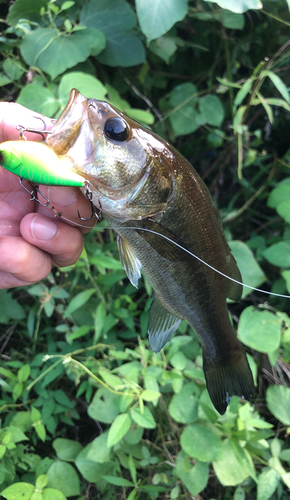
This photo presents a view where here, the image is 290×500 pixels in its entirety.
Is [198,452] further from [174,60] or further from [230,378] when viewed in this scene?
[174,60]

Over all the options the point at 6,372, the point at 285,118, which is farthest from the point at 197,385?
the point at 285,118

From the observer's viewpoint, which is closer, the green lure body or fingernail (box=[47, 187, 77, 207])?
the green lure body

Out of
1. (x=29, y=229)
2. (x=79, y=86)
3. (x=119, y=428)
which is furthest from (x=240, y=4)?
(x=119, y=428)

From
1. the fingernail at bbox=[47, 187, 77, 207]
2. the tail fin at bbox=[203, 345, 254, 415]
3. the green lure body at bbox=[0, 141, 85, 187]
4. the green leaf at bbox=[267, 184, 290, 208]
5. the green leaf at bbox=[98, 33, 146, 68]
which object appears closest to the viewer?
the green lure body at bbox=[0, 141, 85, 187]

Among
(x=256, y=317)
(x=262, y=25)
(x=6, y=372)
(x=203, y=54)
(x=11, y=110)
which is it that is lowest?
(x=6, y=372)

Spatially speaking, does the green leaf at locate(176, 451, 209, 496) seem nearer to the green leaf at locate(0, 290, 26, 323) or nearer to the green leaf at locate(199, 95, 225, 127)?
the green leaf at locate(0, 290, 26, 323)

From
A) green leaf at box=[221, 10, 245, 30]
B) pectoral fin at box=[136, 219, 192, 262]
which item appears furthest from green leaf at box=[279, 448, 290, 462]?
green leaf at box=[221, 10, 245, 30]

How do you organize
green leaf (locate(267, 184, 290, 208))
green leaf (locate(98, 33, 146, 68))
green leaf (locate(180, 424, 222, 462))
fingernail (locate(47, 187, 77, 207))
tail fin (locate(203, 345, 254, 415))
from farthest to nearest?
green leaf (locate(267, 184, 290, 208)), green leaf (locate(98, 33, 146, 68)), green leaf (locate(180, 424, 222, 462)), tail fin (locate(203, 345, 254, 415)), fingernail (locate(47, 187, 77, 207))

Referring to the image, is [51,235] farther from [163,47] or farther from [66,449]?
[163,47]
